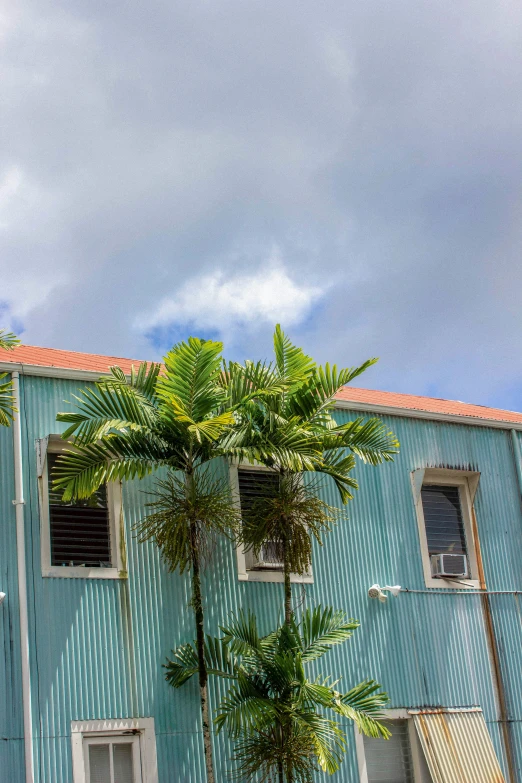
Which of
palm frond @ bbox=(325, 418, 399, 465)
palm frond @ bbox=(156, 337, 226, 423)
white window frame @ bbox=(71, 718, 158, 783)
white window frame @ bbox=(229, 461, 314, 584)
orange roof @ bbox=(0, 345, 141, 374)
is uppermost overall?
orange roof @ bbox=(0, 345, 141, 374)

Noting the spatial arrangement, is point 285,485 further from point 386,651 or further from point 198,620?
point 386,651

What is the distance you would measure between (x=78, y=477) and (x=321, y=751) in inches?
158

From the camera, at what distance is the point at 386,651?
51.8ft

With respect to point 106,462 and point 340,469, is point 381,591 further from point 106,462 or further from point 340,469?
point 106,462

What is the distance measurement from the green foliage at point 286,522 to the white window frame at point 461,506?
107 inches

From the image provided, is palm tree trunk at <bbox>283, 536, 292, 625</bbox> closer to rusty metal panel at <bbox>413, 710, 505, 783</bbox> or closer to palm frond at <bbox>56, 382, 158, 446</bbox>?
palm frond at <bbox>56, 382, 158, 446</bbox>

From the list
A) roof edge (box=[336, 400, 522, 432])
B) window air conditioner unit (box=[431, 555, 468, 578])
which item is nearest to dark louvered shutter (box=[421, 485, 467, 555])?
window air conditioner unit (box=[431, 555, 468, 578])

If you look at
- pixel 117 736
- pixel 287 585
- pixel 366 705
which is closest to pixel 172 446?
pixel 287 585

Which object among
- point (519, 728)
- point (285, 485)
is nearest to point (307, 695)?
point (285, 485)

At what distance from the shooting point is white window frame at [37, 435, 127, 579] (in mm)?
13445

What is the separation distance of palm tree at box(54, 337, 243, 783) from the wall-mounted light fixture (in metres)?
3.12

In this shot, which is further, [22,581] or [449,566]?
[449,566]

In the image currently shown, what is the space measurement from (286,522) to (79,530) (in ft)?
8.13

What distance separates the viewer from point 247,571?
15000 mm
